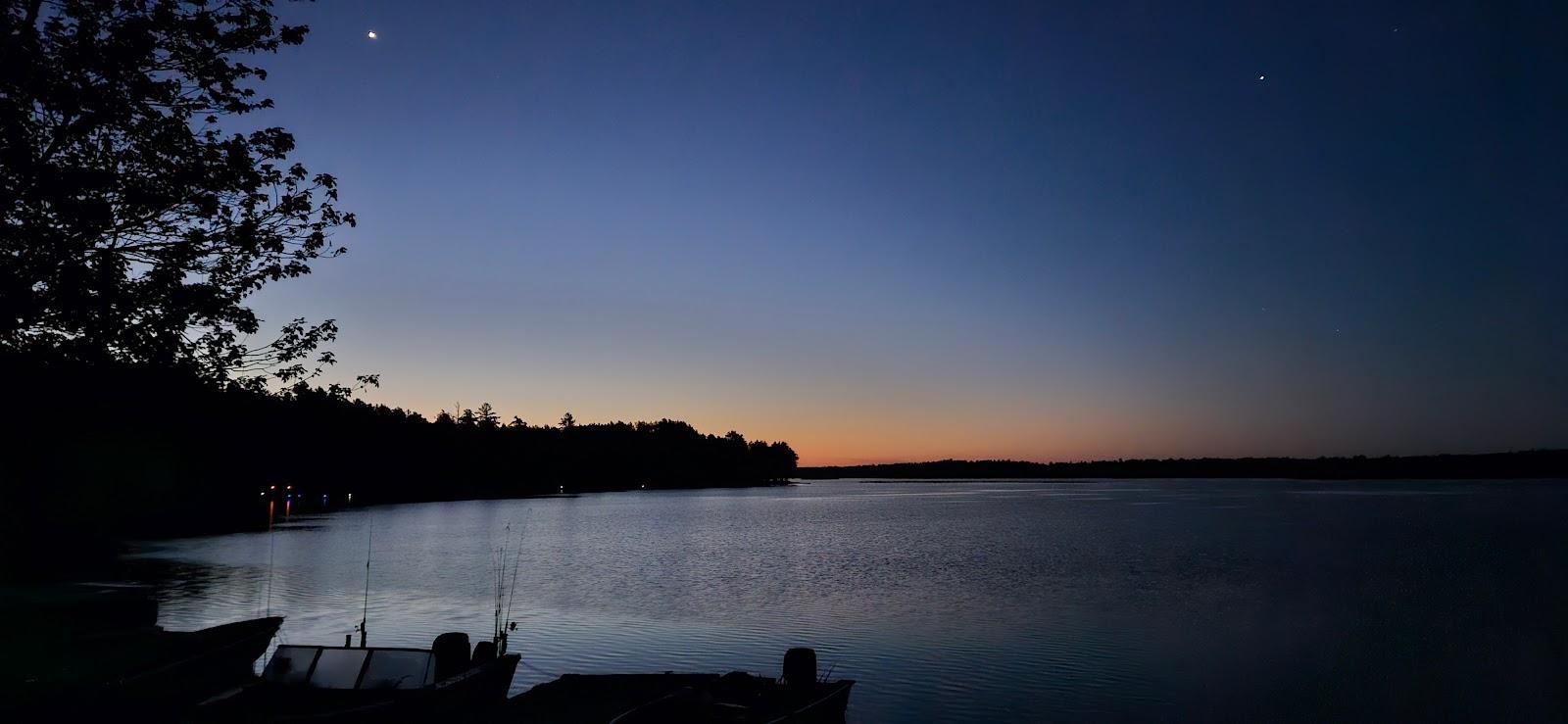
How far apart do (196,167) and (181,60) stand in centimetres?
190

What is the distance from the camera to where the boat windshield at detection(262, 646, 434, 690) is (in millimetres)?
15164

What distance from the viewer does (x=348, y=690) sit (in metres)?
15.0

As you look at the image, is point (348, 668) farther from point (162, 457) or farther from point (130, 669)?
point (162, 457)

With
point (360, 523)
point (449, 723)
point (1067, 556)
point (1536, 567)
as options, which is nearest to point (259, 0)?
point (449, 723)

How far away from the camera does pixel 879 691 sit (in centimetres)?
2466

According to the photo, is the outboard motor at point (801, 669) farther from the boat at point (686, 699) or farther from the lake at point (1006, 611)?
the lake at point (1006, 611)

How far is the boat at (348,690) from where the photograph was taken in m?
14.5

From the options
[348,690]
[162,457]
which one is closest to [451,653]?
[348,690]

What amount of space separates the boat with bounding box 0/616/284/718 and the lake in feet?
→ 26.2

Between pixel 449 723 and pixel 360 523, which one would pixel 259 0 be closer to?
pixel 449 723

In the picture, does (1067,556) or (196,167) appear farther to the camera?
(1067,556)

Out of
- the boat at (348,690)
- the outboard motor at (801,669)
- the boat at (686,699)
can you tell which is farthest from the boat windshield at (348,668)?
the outboard motor at (801,669)

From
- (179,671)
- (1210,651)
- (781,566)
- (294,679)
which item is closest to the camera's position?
(294,679)

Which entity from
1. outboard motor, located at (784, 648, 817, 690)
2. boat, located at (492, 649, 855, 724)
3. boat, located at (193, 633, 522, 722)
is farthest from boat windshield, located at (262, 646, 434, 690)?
outboard motor, located at (784, 648, 817, 690)
